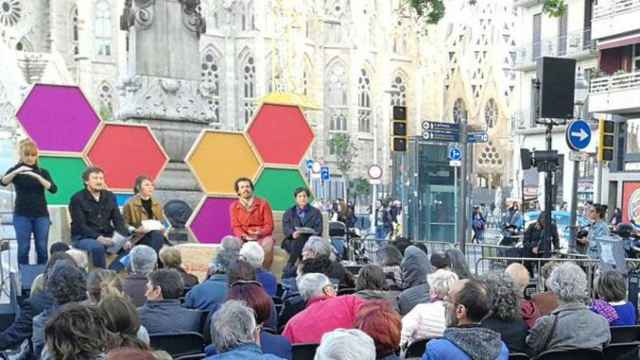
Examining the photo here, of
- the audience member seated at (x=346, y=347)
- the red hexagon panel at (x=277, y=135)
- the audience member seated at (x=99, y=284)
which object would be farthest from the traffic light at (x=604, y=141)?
the audience member seated at (x=346, y=347)

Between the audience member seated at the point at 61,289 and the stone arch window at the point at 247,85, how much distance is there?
58.2 m

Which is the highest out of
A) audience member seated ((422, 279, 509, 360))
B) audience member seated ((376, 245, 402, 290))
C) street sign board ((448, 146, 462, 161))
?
street sign board ((448, 146, 462, 161))

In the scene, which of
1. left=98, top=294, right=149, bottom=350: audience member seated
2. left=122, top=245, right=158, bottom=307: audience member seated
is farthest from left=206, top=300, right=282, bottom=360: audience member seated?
left=122, top=245, right=158, bottom=307: audience member seated

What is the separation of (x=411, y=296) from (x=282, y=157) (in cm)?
585

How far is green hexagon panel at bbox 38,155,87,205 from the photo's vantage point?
34.2 feet

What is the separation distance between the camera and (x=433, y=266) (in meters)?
7.43

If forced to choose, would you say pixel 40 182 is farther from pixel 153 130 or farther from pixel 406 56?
pixel 406 56

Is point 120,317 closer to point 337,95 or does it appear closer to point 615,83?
point 615,83

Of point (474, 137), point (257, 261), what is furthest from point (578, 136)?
point (257, 261)

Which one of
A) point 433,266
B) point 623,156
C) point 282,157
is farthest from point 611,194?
point 433,266

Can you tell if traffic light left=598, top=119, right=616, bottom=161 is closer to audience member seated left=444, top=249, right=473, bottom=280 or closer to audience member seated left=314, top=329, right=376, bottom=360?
audience member seated left=444, top=249, right=473, bottom=280

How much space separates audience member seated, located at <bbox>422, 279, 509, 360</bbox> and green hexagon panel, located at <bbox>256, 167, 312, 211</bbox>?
24.8ft

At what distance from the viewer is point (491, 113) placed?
72875mm

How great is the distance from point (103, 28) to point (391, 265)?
2171 inches
